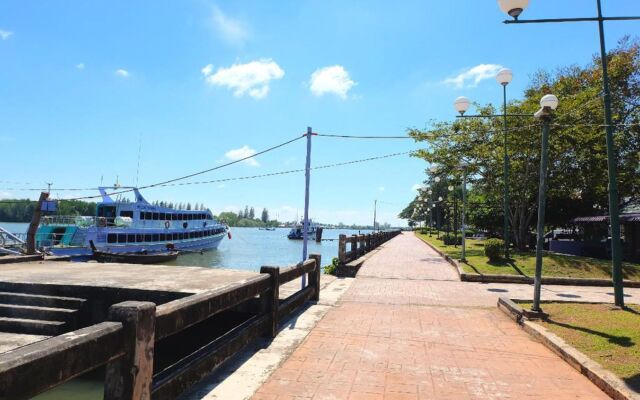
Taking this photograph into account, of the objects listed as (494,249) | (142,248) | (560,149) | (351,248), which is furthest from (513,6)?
(142,248)

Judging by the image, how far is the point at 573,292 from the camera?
40.2 feet

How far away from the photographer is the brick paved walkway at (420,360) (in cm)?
464

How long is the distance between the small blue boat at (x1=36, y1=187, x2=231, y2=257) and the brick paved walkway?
26348mm

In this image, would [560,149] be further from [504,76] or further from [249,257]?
[249,257]

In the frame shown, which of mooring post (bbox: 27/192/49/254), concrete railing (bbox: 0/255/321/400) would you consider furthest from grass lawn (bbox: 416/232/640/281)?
mooring post (bbox: 27/192/49/254)

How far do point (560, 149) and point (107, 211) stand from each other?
33.7m

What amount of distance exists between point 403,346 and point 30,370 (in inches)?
201

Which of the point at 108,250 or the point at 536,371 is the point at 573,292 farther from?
the point at 108,250

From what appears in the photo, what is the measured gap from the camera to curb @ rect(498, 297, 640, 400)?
457cm

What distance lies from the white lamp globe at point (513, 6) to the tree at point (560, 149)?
37.3 feet

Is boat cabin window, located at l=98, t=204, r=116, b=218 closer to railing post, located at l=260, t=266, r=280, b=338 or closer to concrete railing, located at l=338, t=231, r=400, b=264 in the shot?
concrete railing, located at l=338, t=231, r=400, b=264

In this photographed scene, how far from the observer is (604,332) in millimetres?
7023

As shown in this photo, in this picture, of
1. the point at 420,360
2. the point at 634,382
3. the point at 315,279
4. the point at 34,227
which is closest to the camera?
the point at 634,382

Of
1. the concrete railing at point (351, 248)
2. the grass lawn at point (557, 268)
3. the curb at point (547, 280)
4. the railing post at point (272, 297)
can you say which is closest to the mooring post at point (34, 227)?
the concrete railing at point (351, 248)
